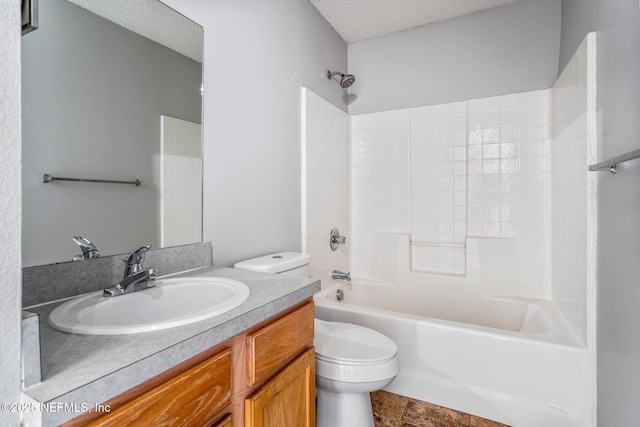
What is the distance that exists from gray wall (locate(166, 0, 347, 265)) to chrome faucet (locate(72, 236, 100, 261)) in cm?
45

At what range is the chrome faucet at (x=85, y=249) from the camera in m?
0.96

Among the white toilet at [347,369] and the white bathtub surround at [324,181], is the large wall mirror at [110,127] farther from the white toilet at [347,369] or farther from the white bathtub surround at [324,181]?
the white bathtub surround at [324,181]

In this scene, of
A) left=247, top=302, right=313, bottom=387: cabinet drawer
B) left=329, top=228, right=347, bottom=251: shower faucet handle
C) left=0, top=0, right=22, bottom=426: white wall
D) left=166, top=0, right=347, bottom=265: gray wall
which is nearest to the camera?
left=0, top=0, right=22, bottom=426: white wall

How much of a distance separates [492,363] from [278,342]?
4.05ft

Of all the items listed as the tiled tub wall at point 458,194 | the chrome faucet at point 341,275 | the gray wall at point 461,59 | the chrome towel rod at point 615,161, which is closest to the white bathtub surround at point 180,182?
the chrome faucet at point 341,275

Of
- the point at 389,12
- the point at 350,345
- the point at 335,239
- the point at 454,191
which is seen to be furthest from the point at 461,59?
the point at 350,345

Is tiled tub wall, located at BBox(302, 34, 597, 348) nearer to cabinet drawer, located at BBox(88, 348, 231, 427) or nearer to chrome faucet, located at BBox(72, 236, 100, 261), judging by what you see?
chrome faucet, located at BBox(72, 236, 100, 261)

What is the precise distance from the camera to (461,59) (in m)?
2.44

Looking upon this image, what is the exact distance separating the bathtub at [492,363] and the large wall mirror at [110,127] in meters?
1.17

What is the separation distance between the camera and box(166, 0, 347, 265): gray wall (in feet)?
4.77

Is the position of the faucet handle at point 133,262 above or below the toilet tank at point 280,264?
above

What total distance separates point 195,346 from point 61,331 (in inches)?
11.0

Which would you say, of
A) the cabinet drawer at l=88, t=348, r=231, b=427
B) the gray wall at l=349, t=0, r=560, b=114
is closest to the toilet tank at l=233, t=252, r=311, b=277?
the cabinet drawer at l=88, t=348, r=231, b=427

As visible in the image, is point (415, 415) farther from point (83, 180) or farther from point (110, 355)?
point (83, 180)
